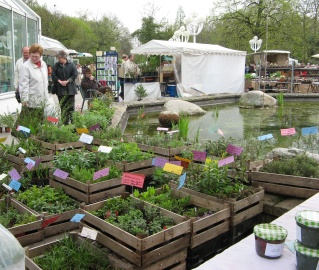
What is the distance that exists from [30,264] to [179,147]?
2781mm

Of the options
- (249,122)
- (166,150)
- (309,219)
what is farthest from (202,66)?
→ (309,219)

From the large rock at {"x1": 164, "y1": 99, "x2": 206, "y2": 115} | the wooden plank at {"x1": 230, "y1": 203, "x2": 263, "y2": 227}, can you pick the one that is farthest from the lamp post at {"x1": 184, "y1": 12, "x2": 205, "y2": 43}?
the wooden plank at {"x1": 230, "y1": 203, "x2": 263, "y2": 227}

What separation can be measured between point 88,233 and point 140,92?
11.6 m

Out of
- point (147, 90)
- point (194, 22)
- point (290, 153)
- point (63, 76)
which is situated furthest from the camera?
point (194, 22)

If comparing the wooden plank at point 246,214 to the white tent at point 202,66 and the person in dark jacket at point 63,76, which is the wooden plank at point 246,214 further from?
the white tent at point 202,66

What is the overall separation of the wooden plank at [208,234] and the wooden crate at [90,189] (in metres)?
1.06

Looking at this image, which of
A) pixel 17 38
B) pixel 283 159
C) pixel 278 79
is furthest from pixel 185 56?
pixel 283 159

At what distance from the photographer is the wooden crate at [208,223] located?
3.03 m

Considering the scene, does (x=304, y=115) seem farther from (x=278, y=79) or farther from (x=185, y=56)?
(x=278, y=79)

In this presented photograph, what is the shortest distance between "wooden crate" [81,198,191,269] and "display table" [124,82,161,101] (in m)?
11.7

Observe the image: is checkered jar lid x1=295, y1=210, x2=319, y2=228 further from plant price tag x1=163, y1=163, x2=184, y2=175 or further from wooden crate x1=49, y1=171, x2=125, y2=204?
wooden crate x1=49, y1=171, x2=125, y2=204

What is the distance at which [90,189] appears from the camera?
12.0 feet

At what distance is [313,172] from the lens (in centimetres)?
386

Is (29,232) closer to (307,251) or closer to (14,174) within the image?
(14,174)
